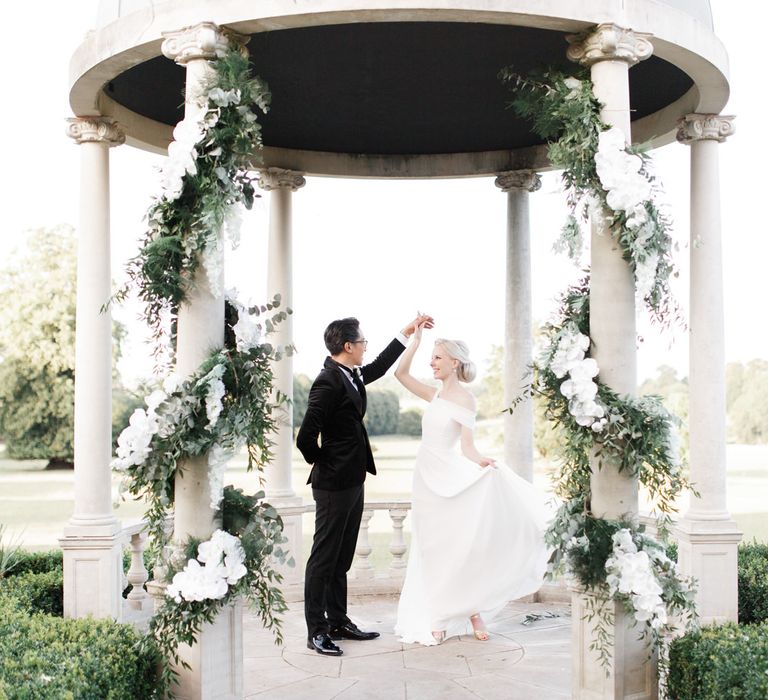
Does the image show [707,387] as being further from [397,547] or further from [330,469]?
[397,547]

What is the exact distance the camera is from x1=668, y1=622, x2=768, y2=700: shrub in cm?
588

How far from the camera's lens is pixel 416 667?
27.0 ft

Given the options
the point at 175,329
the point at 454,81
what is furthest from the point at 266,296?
the point at 175,329

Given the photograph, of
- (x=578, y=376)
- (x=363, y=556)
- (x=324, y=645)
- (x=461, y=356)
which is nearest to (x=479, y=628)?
(x=324, y=645)

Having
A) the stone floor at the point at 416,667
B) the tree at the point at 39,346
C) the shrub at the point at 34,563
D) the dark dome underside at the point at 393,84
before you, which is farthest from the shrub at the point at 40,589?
the tree at the point at 39,346

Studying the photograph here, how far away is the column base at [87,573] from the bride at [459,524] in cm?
Answer: 333

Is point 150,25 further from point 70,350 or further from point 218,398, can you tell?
point 70,350

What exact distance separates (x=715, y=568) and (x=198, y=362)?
6301 mm

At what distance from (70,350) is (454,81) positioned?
2991 centimetres

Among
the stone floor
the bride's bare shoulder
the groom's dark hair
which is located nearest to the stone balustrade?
the stone floor

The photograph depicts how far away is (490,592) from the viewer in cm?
916

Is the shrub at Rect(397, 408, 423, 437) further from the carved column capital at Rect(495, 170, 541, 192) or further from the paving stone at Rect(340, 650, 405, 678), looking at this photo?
the paving stone at Rect(340, 650, 405, 678)

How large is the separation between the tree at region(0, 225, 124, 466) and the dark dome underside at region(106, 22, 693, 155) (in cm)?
2545

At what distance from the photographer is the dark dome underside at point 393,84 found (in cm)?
852
